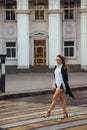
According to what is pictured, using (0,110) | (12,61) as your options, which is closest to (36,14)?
(12,61)

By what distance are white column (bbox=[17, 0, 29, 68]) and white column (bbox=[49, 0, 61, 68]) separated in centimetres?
273

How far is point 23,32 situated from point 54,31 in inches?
144

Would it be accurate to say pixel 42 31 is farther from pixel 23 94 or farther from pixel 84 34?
pixel 23 94

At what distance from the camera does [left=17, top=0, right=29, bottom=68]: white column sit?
53.6 m

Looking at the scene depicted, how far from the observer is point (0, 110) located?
1485 cm

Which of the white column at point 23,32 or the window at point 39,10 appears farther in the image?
the window at point 39,10

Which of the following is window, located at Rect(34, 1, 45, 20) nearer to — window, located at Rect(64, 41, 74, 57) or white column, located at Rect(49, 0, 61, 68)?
white column, located at Rect(49, 0, 61, 68)

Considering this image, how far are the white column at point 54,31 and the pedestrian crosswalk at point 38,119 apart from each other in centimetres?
3838

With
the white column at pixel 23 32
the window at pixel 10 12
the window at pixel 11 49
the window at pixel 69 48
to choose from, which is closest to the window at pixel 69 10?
the window at pixel 69 48

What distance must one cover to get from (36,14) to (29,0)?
2222mm

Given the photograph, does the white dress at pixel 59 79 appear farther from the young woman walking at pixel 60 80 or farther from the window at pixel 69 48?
the window at pixel 69 48

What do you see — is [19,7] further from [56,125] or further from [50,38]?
[56,125]

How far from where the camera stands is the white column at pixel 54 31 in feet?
176

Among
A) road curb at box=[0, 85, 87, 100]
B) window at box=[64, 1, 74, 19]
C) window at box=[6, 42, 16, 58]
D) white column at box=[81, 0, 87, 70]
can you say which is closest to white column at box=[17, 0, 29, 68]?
window at box=[6, 42, 16, 58]
